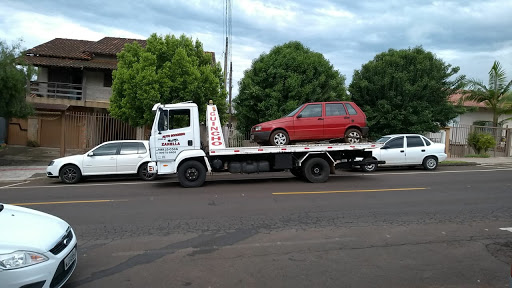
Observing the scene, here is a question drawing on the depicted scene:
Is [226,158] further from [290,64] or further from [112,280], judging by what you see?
[290,64]

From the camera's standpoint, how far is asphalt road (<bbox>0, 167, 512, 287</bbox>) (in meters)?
4.55

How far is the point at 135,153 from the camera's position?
13.2 meters

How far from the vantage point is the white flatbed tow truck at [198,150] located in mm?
10977

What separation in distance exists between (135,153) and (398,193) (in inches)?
345

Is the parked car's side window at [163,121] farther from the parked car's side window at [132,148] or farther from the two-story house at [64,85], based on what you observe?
the two-story house at [64,85]

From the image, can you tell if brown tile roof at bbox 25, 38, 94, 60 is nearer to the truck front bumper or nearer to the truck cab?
the truck cab

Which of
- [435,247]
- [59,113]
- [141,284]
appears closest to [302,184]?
[435,247]

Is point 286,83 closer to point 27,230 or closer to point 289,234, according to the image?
point 289,234

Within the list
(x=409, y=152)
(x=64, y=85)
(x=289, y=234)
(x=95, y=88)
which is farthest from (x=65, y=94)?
(x=289, y=234)

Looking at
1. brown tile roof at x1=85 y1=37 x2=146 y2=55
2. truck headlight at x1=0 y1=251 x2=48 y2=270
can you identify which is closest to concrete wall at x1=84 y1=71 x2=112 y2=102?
brown tile roof at x1=85 y1=37 x2=146 y2=55

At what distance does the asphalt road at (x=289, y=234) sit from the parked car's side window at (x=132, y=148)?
8.10ft

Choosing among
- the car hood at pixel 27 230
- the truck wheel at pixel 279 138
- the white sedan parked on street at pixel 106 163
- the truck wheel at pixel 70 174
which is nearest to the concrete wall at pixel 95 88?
the white sedan parked on street at pixel 106 163

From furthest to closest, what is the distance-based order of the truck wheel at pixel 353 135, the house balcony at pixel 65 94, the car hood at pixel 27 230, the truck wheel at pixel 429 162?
the house balcony at pixel 65 94 → the truck wheel at pixel 429 162 → the truck wheel at pixel 353 135 → the car hood at pixel 27 230

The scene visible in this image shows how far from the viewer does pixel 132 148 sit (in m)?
13.3
